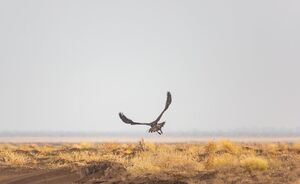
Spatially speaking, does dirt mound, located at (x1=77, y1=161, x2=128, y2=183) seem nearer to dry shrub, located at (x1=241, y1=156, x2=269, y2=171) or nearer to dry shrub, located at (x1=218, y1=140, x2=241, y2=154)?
dry shrub, located at (x1=241, y1=156, x2=269, y2=171)

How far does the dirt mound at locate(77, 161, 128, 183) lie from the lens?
49.1 ft

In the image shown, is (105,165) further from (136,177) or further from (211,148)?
(211,148)

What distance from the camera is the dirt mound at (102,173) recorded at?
1498 cm

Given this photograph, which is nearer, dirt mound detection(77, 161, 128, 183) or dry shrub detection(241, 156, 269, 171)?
dirt mound detection(77, 161, 128, 183)

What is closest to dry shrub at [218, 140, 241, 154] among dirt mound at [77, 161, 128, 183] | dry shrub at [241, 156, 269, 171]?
dry shrub at [241, 156, 269, 171]

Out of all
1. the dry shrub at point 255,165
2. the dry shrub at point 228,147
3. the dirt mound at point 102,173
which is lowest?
the dirt mound at point 102,173

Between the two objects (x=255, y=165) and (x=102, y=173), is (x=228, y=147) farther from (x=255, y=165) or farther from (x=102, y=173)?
(x=102, y=173)

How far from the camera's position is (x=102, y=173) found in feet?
53.7

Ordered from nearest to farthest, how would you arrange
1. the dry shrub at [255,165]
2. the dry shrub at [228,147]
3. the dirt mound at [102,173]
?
the dirt mound at [102,173]
the dry shrub at [255,165]
the dry shrub at [228,147]

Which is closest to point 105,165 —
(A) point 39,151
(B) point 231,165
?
(B) point 231,165

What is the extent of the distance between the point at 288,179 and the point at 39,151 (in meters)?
24.6

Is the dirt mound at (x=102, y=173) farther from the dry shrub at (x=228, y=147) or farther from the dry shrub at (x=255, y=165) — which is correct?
the dry shrub at (x=228, y=147)

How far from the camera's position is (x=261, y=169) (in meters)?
15.5

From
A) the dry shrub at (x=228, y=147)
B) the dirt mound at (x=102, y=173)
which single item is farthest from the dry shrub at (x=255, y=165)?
the dry shrub at (x=228, y=147)
